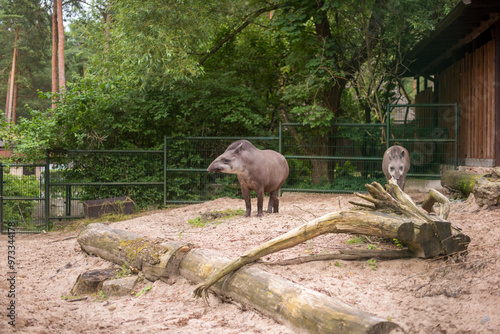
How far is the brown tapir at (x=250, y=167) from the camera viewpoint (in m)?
6.94

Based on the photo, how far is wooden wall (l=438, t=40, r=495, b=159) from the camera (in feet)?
31.3

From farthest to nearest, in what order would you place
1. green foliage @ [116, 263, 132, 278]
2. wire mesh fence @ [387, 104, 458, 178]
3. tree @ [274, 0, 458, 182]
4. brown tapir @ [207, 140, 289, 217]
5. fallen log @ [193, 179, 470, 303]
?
wire mesh fence @ [387, 104, 458, 178], tree @ [274, 0, 458, 182], brown tapir @ [207, 140, 289, 217], green foliage @ [116, 263, 132, 278], fallen log @ [193, 179, 470, 303]

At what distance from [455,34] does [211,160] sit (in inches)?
288

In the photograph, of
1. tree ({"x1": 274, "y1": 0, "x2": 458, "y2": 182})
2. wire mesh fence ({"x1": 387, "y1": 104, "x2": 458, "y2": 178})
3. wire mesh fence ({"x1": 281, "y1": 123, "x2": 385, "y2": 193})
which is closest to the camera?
tree ({"x1": 274, "y1": 0, "x2": 458, "y2": 182})

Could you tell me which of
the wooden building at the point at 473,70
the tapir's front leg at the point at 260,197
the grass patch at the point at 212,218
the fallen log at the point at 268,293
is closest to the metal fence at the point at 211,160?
the wooden building at the point at 473,70

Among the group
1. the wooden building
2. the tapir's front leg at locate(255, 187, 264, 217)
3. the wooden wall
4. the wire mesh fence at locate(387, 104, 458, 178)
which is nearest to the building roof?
the wooden building

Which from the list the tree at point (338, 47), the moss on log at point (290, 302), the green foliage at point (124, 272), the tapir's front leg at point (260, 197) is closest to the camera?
the moss on log at point (290, 302)

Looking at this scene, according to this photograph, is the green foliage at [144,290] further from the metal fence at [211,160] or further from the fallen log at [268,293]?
the metal fence at [211,160]

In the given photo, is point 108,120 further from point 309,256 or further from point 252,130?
point 309,256

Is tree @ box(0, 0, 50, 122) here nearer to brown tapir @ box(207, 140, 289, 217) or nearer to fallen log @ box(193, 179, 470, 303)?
brown tapir @ box(207, 140, 289, 217)

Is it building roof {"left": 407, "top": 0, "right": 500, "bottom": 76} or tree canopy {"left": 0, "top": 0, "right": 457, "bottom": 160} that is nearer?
building roof {"left": 407, "top": 0, "right": 500, "bottom": 76}

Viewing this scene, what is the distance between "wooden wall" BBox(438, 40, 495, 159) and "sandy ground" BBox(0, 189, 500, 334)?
13.9 ft

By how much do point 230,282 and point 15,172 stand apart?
27.5ft

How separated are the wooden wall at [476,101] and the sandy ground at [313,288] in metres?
4.24
